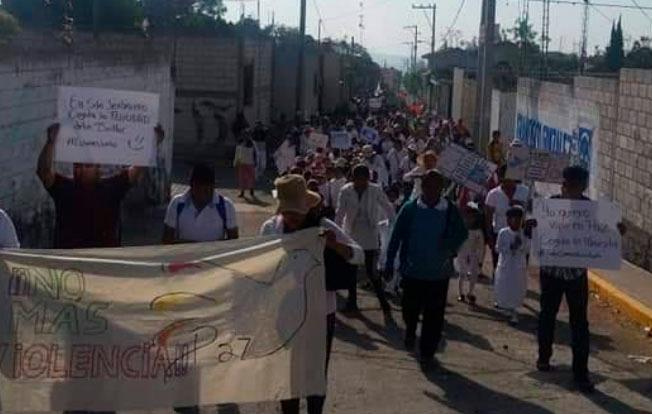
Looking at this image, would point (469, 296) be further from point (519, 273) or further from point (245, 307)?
point (245, 307)

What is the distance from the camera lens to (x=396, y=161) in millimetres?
22234

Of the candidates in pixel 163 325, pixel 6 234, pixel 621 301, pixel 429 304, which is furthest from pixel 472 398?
pixel 621 301

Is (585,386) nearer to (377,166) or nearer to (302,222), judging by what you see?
(302,222)

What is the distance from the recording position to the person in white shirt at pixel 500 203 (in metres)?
13.3

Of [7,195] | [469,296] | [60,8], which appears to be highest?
[60,8]

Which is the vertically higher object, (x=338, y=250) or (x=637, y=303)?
(x=338, y=250)

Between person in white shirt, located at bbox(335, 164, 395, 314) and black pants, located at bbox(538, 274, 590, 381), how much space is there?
299cm

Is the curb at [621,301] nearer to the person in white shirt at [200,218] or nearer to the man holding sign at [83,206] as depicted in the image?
the person in white shirt at [200,218]

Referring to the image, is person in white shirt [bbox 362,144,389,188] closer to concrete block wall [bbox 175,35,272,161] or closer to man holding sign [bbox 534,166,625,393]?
man holding sign [bbox 534,166,625,393]

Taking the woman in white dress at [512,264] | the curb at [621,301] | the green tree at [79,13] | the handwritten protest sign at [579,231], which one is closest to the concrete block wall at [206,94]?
the green tree at [79,13]

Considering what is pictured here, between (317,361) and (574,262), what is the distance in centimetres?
297

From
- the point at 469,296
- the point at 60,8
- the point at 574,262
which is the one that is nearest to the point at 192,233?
the point at 574,262

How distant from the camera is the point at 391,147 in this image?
23.5m

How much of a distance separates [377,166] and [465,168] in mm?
5585
